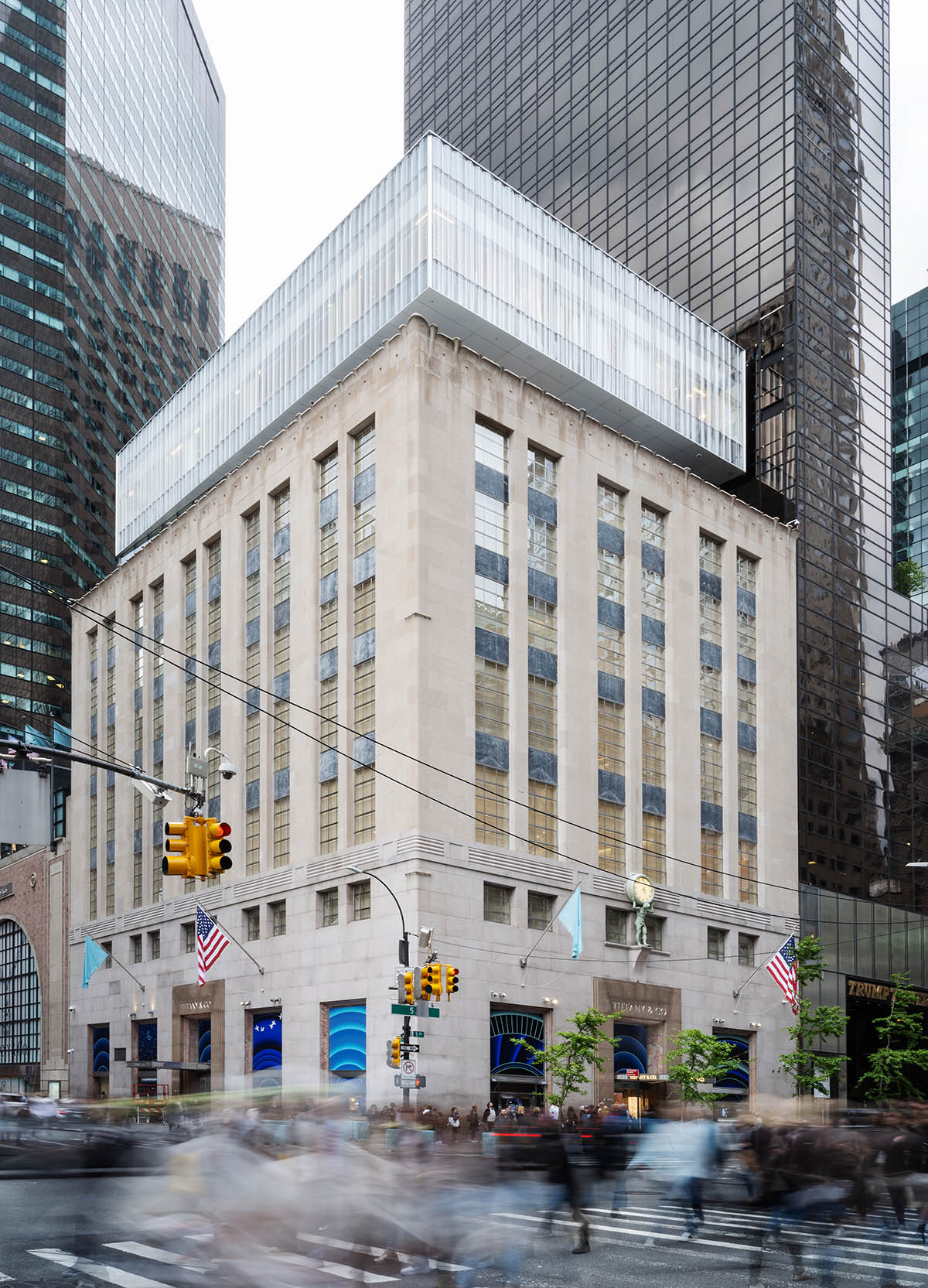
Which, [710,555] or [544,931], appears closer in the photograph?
[544,931]

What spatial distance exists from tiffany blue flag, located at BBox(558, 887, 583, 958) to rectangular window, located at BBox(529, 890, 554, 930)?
4.34 feet

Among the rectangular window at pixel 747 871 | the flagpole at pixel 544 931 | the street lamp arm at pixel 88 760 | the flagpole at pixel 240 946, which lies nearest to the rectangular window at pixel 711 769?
the rectangular window at pixel 747 871

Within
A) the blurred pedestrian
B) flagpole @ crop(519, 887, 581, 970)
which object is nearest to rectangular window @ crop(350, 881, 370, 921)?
flagpole @ crop(519, 887, 581, 970)

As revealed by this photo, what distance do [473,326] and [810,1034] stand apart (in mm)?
33451

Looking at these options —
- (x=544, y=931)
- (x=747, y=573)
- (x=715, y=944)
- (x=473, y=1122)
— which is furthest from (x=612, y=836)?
(x=747, y=573)

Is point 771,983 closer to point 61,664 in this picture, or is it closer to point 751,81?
point 751,81

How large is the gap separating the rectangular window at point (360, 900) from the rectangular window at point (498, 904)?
427cm

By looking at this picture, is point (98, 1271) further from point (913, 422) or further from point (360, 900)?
point (913, 422)

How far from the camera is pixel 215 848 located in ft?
78.6

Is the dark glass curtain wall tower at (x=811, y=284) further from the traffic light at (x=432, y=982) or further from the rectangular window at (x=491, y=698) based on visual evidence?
the traffic light at (x=432, y=982)

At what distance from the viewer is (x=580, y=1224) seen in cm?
2092

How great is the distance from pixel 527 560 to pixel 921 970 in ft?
108

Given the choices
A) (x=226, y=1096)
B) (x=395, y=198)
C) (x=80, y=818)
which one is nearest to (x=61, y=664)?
(x=80, y=818)

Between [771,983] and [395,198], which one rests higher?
[395,198]
